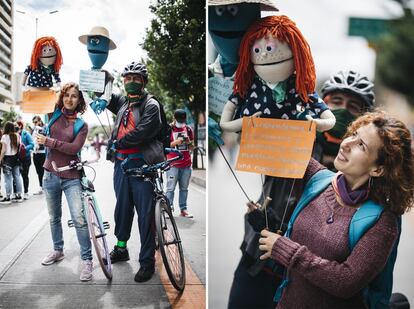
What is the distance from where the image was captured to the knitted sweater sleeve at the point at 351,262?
4.51ft

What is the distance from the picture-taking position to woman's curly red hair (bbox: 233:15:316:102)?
1.57m

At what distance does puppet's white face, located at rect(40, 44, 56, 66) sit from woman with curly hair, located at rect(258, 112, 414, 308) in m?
1.38

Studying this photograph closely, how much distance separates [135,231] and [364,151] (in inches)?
49.0

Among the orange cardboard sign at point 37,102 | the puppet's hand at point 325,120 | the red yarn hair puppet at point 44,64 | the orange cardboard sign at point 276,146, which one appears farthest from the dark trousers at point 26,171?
the puppet's hand at point 325,120

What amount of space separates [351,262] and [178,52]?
4.19 feet

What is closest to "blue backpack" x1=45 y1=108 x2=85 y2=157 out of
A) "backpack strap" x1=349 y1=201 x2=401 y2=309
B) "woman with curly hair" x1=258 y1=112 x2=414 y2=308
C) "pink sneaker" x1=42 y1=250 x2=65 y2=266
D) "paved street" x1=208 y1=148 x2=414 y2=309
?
"pink sneaker" x1=42 y1=250 x2=65 y2=266

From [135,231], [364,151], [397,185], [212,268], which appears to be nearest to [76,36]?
[135,231]

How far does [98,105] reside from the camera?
6.30 feet

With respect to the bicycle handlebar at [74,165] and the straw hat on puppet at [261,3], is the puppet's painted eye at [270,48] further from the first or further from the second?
the bicycle handlebar at [74,165]

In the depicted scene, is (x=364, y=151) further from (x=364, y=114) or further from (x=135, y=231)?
(x=135, y=231)

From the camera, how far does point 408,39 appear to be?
1.65 meters

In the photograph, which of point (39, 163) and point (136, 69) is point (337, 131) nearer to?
point (136, 69)

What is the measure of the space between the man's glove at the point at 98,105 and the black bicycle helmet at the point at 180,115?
389 millimetres

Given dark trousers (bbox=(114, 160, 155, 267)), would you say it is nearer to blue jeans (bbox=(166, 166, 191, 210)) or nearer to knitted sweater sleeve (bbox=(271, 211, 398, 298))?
blue jeans (bbox=(166, 166, 191, 210))
